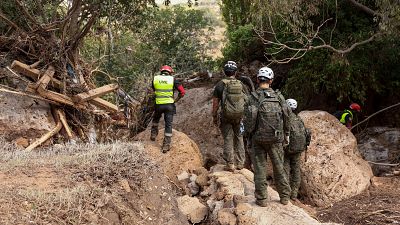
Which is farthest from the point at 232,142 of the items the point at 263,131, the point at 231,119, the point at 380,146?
the point at 380,146

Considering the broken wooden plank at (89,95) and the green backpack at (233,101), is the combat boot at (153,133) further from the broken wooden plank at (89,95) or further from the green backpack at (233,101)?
the broken wooden plank at (89,95)

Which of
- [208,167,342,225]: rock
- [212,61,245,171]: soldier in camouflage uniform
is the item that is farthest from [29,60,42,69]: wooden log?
[208,167,342,225]: rock

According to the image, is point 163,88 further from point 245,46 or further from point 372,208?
point 245,46

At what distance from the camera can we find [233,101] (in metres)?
7.83

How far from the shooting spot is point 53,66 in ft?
37.3

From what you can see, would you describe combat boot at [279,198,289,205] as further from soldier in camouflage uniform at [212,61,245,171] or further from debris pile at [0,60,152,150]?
debris pile at [0,60,152,150]

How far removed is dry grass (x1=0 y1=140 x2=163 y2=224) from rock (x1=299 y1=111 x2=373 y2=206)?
4.35 meters

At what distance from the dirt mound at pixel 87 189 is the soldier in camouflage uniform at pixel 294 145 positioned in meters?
2.44

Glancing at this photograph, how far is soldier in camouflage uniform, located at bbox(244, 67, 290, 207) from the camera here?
20.4ft

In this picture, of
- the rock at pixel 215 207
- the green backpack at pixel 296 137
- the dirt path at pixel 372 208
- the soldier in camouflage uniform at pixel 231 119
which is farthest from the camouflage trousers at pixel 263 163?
the dirt path at pixel 372 208

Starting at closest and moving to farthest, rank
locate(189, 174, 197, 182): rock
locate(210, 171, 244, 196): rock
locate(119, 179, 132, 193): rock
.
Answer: locate(119, 179, 132, 193): rock < locate(210, 171, 244, 196): rock < locate(189, 174, 197, 182): rock

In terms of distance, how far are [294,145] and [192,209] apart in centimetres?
209

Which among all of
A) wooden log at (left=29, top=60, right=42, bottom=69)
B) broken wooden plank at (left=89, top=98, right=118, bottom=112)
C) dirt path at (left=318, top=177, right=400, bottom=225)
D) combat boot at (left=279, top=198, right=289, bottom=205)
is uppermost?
wooden log at (left=29, top=60, right=42, bottom=69)

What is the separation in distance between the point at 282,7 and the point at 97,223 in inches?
294
